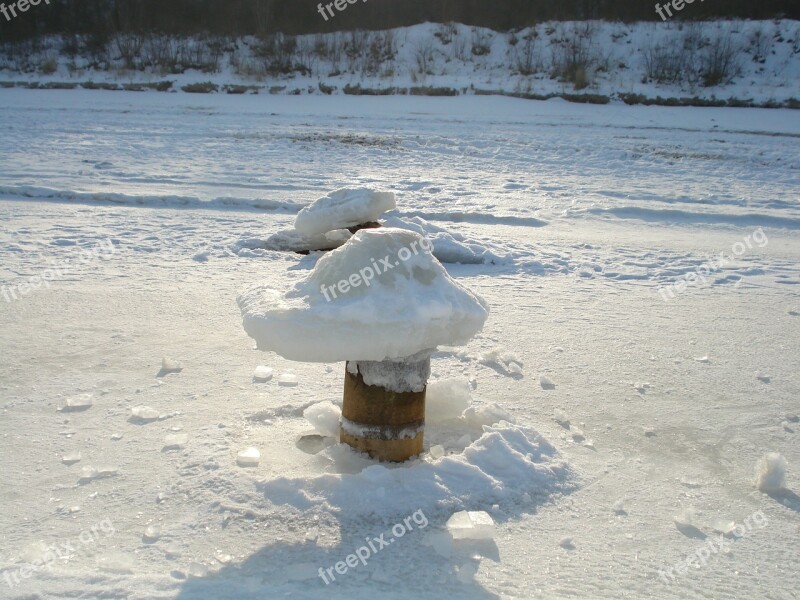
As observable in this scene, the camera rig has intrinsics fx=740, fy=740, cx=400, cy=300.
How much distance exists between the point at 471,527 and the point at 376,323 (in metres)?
0.70

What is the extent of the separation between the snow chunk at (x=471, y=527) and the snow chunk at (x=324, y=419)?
2.57 ft

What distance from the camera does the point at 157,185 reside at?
798cm

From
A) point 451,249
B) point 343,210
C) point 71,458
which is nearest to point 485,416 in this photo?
point 71,458

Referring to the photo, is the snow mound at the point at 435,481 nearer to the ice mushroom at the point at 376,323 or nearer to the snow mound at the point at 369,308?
the ice mushroom at the point at 376,323

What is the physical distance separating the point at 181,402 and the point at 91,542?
103 centimetres

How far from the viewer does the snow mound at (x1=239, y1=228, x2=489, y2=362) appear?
2.39 m

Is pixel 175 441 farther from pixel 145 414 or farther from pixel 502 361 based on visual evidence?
pixel 502 361

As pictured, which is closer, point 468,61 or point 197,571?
point 197,571

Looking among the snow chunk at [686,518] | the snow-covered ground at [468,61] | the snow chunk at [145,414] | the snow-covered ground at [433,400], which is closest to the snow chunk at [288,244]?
the snow-covered ground at [433,400]

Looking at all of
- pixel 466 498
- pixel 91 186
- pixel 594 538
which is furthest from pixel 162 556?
pixel 91 186

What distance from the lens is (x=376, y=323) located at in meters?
2.38

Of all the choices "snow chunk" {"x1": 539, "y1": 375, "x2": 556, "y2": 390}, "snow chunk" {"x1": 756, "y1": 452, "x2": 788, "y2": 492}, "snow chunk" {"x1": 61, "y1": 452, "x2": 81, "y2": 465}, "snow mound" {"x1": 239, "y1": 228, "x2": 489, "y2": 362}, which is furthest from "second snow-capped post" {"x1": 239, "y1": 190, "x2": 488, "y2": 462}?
"snow chunk" {"x1": 756, "y1": 452, "x2": 788, "y2": 492}

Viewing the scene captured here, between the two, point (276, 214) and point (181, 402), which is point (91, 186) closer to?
point (276, 214)

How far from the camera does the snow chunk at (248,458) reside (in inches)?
107
